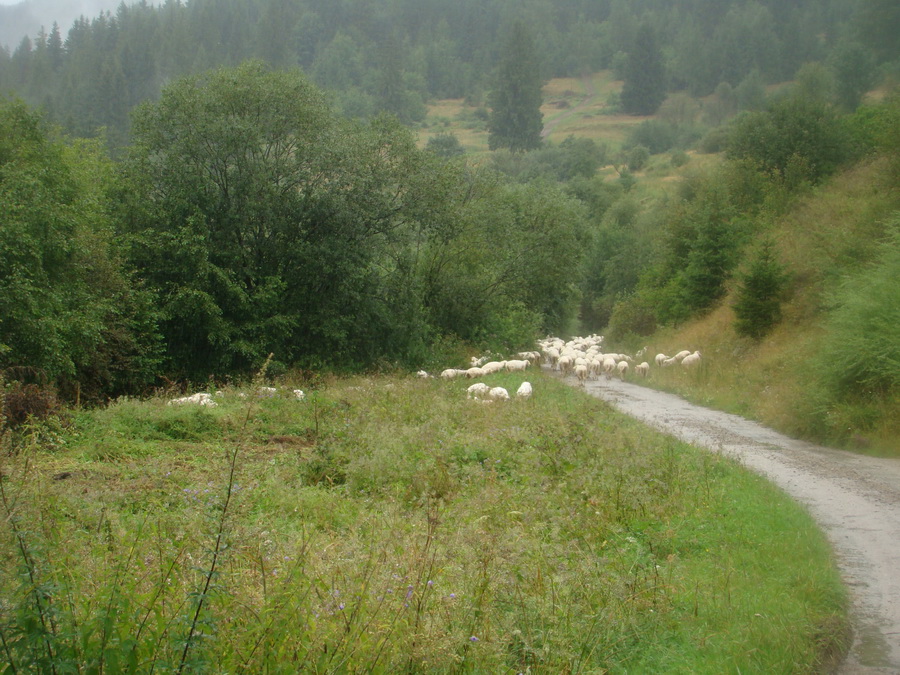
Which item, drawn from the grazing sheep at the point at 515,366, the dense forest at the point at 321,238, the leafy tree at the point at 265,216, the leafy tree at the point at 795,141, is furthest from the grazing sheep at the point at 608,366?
the leafy tree at the point at 795,141

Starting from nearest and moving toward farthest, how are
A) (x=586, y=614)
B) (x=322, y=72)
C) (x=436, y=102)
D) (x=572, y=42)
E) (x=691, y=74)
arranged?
(x=586, y=614)
(x=322, y=72)
(x=691, y=74)
(x=436, y=102)
(x=572, y=42)

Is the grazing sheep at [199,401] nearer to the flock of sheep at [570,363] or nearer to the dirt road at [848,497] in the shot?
the flock of sheep at [570,363]

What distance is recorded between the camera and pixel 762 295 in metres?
23.6

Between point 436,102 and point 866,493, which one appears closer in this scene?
point 866,493

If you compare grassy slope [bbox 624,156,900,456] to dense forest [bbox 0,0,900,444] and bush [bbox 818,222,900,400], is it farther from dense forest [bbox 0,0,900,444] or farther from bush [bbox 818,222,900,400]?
dense forest [bbox 0,0,900,444]

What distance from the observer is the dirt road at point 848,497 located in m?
5.68

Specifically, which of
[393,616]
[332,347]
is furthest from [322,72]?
[393,616]

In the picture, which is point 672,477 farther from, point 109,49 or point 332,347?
Answer: point 109,49

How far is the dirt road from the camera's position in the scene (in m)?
5.68

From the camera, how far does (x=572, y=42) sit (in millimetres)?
137750

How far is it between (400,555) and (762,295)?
69.6 feet

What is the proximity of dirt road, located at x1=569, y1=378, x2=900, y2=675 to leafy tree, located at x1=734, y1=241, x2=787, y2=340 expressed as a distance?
6.12 meters

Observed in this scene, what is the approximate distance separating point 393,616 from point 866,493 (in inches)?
317

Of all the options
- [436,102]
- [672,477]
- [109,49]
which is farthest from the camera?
[436,102]
